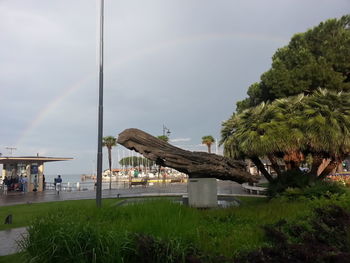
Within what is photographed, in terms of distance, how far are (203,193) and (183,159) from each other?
1.65m

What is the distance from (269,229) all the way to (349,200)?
555 centimetres

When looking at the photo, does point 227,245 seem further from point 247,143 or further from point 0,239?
point 247,143

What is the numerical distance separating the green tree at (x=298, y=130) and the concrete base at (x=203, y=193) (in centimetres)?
310

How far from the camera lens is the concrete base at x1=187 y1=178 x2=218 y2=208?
1182cm

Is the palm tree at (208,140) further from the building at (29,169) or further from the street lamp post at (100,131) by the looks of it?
the street lamp post at (100,131)

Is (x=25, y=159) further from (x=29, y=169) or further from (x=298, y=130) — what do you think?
(x=298, y=130)

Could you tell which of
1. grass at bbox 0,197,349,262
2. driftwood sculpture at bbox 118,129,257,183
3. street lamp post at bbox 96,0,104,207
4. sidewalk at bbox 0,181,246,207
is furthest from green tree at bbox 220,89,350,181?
sidewalk at bbox 0,181,246,207

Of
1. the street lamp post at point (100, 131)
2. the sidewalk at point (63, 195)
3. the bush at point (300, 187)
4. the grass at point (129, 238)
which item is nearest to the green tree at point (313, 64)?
the sidewalk at point (63, 195)

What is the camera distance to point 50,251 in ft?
17.0

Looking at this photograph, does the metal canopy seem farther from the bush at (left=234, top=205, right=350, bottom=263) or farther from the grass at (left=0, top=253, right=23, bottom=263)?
the bush at (left=234, top=205, right=350, bottom=263)

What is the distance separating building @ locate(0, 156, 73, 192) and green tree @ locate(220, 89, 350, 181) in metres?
21.7

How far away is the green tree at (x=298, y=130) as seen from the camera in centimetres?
1282

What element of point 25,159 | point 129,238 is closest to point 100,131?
point 129,238

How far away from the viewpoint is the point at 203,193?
1184 centimetres
